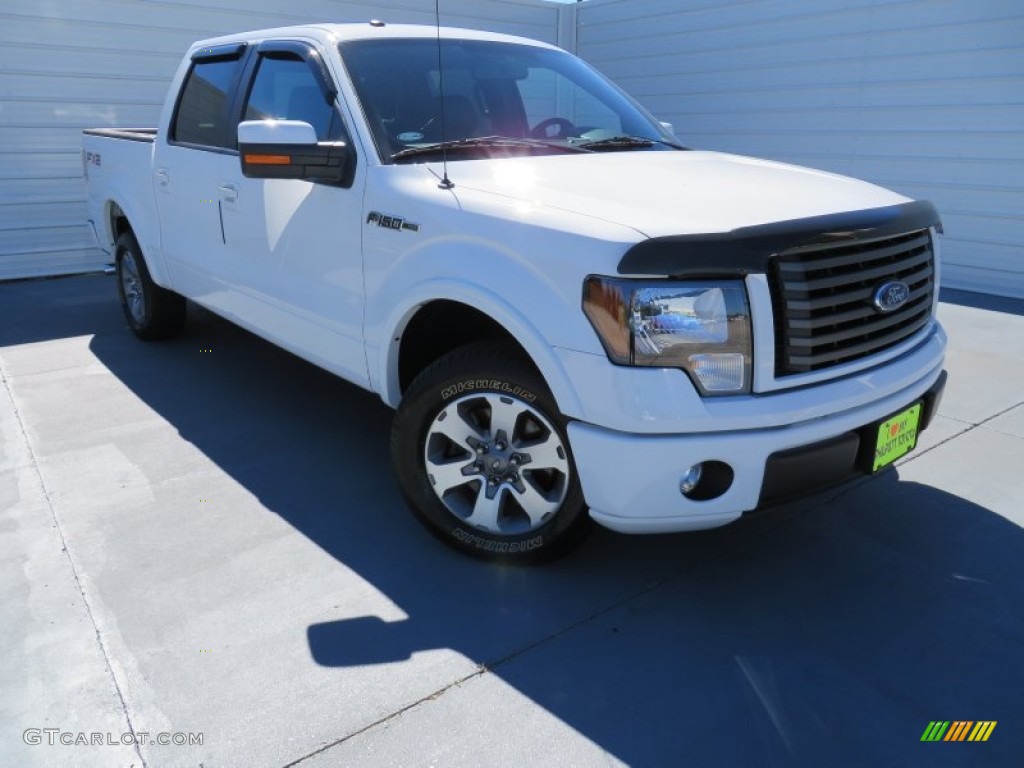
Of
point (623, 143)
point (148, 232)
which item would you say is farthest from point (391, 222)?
point (148, 232)

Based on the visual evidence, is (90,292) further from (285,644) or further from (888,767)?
(888,767)

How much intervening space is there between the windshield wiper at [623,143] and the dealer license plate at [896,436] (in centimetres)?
164

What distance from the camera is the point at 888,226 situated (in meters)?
2.62

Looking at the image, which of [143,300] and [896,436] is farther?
[143,300]

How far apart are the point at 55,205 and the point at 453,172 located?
23.9ft

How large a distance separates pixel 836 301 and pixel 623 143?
1.53 meters

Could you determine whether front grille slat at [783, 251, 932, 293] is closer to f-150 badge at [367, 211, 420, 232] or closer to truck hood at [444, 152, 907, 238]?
truck hood at [444, 152, 907, 238]

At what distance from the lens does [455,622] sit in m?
2.64

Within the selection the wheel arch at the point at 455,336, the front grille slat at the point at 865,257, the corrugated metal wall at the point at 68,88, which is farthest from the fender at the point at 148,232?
the front grille slat at the point at 865,257

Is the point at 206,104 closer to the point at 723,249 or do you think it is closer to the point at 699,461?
the point at 723,249

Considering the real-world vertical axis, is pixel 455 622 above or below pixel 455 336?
below

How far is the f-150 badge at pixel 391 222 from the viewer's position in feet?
9.48

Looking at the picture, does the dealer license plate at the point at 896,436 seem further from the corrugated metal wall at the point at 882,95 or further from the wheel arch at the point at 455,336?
the corrugated metal wall at the point at 882,95

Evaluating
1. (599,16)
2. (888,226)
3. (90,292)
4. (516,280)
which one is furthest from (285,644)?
(599,16)
